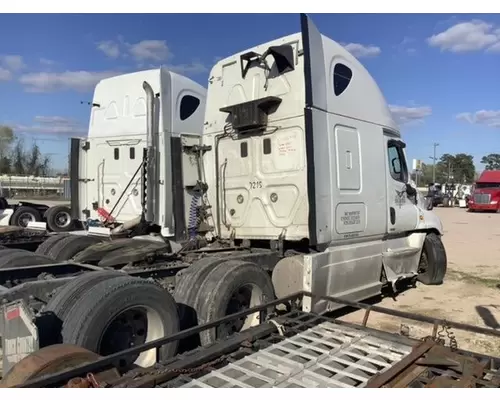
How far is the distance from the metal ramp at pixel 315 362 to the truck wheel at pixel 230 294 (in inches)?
39.7

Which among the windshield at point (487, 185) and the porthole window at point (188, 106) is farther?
the windshield at point (487, 185)

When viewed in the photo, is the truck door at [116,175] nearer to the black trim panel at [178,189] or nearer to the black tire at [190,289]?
the black trim panel at [178,189]

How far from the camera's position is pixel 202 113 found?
8.32 meters

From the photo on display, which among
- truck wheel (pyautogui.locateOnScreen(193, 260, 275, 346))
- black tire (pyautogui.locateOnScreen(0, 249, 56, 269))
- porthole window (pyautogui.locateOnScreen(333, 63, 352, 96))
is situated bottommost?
truck wheel (pyautogui.locateOnScreen(193, 260, 275, 346))

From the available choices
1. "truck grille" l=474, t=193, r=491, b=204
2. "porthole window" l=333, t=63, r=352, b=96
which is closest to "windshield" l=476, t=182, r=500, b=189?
"truck grille" l=474, t=193, r=491, b=204

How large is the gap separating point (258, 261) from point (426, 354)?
271 centimetres

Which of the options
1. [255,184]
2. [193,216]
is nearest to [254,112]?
[255,184]

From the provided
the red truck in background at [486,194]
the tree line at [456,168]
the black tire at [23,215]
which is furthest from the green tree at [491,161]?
the black tire at [23,215]

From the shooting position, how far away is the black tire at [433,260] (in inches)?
331

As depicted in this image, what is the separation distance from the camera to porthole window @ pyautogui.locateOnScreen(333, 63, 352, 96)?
20.2ft

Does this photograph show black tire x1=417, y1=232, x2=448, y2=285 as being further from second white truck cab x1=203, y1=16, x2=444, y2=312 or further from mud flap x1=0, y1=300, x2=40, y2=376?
mud flap x1=0, y1=300, x2=40, y2=376

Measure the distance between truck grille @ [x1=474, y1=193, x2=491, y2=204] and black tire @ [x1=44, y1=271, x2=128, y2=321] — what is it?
36413 millimetres

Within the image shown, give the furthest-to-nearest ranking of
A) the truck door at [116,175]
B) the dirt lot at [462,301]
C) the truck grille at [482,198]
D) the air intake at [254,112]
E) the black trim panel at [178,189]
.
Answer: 1. the truck grille at [482,198]
2. the truck door at [116,175]
3. the black trim panel at [178,189]
4. the air intake at [254,112]
5. the dirt lot at [462,301]

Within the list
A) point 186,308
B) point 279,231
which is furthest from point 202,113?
point 186,308
